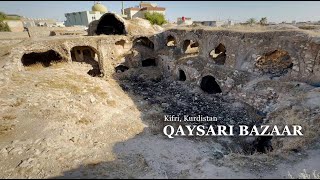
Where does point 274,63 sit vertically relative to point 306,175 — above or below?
above

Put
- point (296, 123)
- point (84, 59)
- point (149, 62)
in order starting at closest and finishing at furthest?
point (296, 123)
point (84, 59)
point (149, 62)

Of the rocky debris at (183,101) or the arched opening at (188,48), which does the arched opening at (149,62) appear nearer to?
the rocky debris at (183,101)

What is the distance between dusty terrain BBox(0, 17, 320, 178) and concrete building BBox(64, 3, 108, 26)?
2661 cm

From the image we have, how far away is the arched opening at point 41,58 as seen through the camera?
17.3 meters

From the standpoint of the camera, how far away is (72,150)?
27.5 ft

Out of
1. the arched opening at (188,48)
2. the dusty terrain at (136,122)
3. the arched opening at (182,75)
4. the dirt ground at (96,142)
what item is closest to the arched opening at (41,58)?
the dusty terrain at (136,122)

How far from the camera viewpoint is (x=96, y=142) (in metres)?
9.30

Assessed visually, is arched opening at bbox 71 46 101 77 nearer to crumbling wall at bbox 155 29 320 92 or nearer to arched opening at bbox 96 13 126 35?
arched opening at bbox 96 13 126 35

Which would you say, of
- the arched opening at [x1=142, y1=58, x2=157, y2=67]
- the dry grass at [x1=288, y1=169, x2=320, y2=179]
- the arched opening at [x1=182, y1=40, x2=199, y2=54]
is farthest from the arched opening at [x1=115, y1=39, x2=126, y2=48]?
the dry grass at [x1=288, y1=169, x2=320, y2=179]

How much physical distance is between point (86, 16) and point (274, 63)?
3724 cm

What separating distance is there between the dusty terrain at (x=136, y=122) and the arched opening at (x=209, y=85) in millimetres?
613

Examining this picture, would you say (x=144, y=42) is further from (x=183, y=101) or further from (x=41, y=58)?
(x=183, y=101)

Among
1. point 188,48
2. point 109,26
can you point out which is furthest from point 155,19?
point 188,48

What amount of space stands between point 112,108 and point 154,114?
226cm
